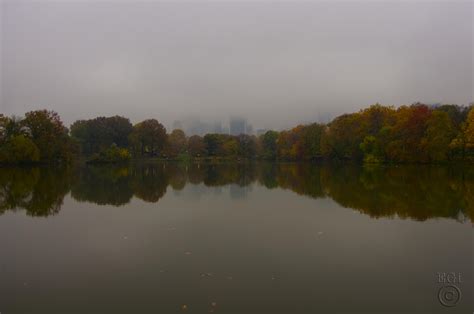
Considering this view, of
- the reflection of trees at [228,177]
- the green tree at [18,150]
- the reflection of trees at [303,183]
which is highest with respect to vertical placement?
the green tree at [18,150]

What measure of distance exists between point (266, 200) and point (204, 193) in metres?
4.72

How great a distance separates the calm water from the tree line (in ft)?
116

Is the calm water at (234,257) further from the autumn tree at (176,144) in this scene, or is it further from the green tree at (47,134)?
the autumn tree at (176,144)

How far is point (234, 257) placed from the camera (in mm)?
8453

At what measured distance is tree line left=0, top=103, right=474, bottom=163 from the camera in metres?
46.0

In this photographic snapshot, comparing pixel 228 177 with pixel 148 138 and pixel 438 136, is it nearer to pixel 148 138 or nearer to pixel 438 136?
pixel 438 136

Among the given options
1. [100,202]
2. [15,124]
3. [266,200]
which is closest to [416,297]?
[266,200]

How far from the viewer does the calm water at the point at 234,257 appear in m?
6.20

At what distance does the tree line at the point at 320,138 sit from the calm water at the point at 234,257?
35271 mm

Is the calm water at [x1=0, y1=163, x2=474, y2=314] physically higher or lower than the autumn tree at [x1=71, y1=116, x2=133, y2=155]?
lower

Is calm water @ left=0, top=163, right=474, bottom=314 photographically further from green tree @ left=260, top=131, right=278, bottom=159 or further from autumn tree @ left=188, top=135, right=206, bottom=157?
autumn tree @ left=188, top=135, right=206, bottom=157

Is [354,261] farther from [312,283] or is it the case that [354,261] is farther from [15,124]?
[15,124]

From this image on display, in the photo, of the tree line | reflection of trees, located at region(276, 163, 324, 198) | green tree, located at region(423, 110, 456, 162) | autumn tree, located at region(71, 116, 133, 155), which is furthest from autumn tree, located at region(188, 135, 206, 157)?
reflection of trees, located at region(276, 163, 324, 198)

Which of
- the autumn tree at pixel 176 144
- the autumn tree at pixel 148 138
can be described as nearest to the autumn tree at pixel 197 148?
the autumn tree at pixel 176 144
